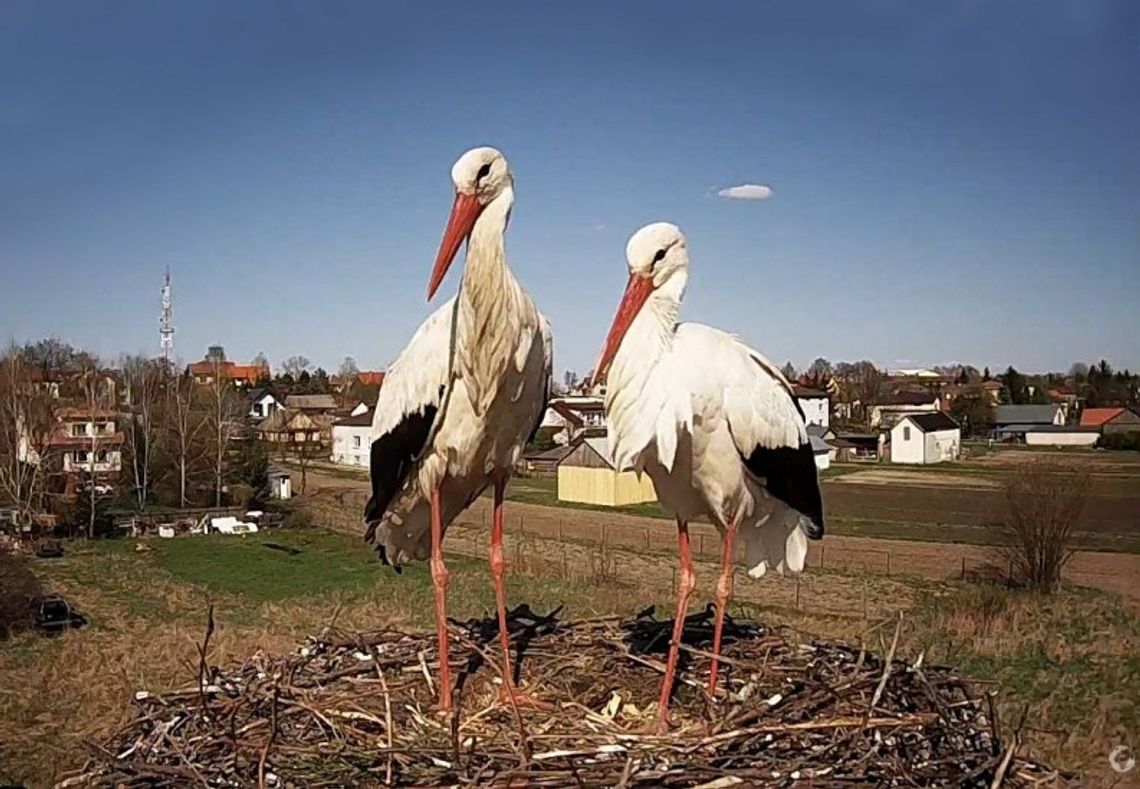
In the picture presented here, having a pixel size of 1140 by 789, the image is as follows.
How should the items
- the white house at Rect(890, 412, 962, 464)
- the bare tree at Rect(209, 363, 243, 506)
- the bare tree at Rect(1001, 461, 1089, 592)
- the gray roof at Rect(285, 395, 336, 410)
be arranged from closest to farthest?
the bare tree at Rect(1001, 461, 1089, 592) → the bare tree at Rect(209, 363, 243, 506) → the white house at Rect(890, 412, 962, 464) → the gray roof at Rect(285, 395, 336, 410)

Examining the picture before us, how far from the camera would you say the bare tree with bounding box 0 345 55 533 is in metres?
24.4

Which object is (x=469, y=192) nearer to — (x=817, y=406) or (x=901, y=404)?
(x=817, y=406)

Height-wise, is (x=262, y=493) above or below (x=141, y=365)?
below

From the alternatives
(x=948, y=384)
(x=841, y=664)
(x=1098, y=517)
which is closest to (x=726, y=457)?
(x=841, y=664)

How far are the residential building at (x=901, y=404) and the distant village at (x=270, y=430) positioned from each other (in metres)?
0.10

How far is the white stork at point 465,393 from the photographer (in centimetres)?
311

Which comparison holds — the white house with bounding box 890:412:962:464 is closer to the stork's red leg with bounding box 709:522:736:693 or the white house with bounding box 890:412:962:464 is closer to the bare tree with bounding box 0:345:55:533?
the bare tree with bounding box 0:345:55:533

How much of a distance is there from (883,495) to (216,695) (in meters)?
28.8

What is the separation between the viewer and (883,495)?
30.3 m

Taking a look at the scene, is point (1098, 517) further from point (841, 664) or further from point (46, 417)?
point (46, 417)

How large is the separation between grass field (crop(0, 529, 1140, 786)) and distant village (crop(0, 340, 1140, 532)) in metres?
6.17

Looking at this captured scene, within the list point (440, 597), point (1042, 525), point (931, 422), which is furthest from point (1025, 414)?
point (440, 597)

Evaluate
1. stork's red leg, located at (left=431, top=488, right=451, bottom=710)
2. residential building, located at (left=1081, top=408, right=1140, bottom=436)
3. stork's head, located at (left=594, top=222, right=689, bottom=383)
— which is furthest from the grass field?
residential building, located at (left=1081, top=408, right=1140, bottom=436)

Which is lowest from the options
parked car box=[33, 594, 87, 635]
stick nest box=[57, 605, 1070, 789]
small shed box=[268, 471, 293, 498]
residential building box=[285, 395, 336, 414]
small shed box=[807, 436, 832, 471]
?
parked car box=[33, 594, 87, 635]
